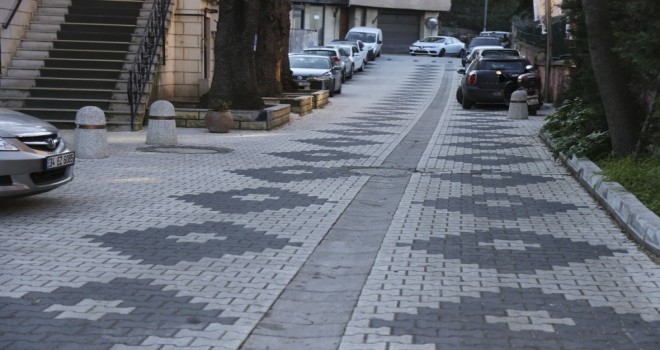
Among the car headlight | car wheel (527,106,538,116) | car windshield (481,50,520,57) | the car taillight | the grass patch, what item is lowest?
car wheel (527,106,538,116)

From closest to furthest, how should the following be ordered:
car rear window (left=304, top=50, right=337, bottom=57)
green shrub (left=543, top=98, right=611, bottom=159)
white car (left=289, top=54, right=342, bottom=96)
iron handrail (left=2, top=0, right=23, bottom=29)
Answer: green shrub (left=543, top=98, right=611, bottom=159) < iron handrail (left=2, top=0, right=23, bottom=29) < white car (left=289, top=54, right=342, bottom=96) < car rear window (left=304, top=50, right=337, bottom=57)

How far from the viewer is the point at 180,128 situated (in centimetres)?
1939

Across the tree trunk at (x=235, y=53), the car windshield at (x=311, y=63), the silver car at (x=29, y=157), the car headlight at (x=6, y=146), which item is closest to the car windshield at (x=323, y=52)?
the car windshield at (x=311, y=63)

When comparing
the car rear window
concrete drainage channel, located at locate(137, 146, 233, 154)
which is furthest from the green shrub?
the car rear window

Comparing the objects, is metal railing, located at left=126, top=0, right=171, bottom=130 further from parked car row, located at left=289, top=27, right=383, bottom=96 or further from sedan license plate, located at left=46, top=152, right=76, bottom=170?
sedan license plate, located at left=46, top=152, right=76, bottom=170

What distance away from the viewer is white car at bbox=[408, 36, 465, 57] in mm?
60000

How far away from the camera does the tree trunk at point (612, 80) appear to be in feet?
39.8

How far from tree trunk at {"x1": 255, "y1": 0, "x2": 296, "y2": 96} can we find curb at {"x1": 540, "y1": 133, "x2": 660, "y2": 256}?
40.6 ft

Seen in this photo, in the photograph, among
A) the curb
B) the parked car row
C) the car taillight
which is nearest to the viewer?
the curb

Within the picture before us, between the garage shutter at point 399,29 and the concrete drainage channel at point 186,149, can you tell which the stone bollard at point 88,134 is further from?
the garage shutter at point 399,29

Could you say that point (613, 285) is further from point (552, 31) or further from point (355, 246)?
point (552, 31)

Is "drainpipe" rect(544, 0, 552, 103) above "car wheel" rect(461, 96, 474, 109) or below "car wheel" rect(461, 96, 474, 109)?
above

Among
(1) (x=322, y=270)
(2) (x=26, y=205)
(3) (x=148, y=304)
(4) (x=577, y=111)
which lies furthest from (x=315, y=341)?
(4) (x=577, y=111)

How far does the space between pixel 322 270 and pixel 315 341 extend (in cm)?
181
